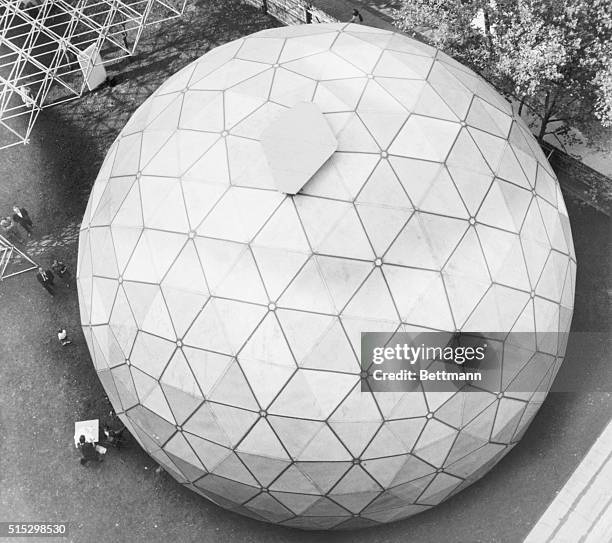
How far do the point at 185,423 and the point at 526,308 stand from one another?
30.5 ft

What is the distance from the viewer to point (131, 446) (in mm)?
19516

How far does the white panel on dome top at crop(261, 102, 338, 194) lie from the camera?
1399 centimetres

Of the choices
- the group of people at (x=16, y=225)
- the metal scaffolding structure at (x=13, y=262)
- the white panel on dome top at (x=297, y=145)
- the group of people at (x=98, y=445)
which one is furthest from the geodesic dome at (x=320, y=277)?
the group of people at (x=16, y=225)

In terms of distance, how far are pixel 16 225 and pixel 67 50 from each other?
9188mm

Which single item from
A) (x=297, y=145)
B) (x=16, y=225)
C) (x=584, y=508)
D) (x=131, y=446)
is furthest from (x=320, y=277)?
(x=16, y=225)

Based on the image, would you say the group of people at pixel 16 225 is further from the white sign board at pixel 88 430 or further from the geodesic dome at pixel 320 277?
the white sign board at pixel 88 430

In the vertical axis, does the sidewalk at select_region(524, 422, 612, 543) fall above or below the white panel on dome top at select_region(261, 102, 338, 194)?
below

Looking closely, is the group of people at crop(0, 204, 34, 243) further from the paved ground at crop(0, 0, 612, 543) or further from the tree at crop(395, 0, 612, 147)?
the tree at crop(395, 0, 612, 147)

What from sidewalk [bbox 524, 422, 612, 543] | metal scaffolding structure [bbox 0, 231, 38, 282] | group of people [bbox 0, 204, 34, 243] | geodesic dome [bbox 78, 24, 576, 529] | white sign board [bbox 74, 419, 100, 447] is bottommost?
white sign board [bbox 74, 419, 100, 447]

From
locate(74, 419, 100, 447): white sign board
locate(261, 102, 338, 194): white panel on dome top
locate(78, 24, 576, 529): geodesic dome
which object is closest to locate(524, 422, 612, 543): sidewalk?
locate(78, 24, 576, 529): geodesic dome

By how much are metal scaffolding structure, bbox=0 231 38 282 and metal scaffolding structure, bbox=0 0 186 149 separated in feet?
17.8

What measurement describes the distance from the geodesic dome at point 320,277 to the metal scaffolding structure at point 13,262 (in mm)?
7700

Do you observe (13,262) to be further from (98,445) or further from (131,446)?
(131,446)

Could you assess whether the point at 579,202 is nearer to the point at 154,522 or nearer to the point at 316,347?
the point at 316,347
